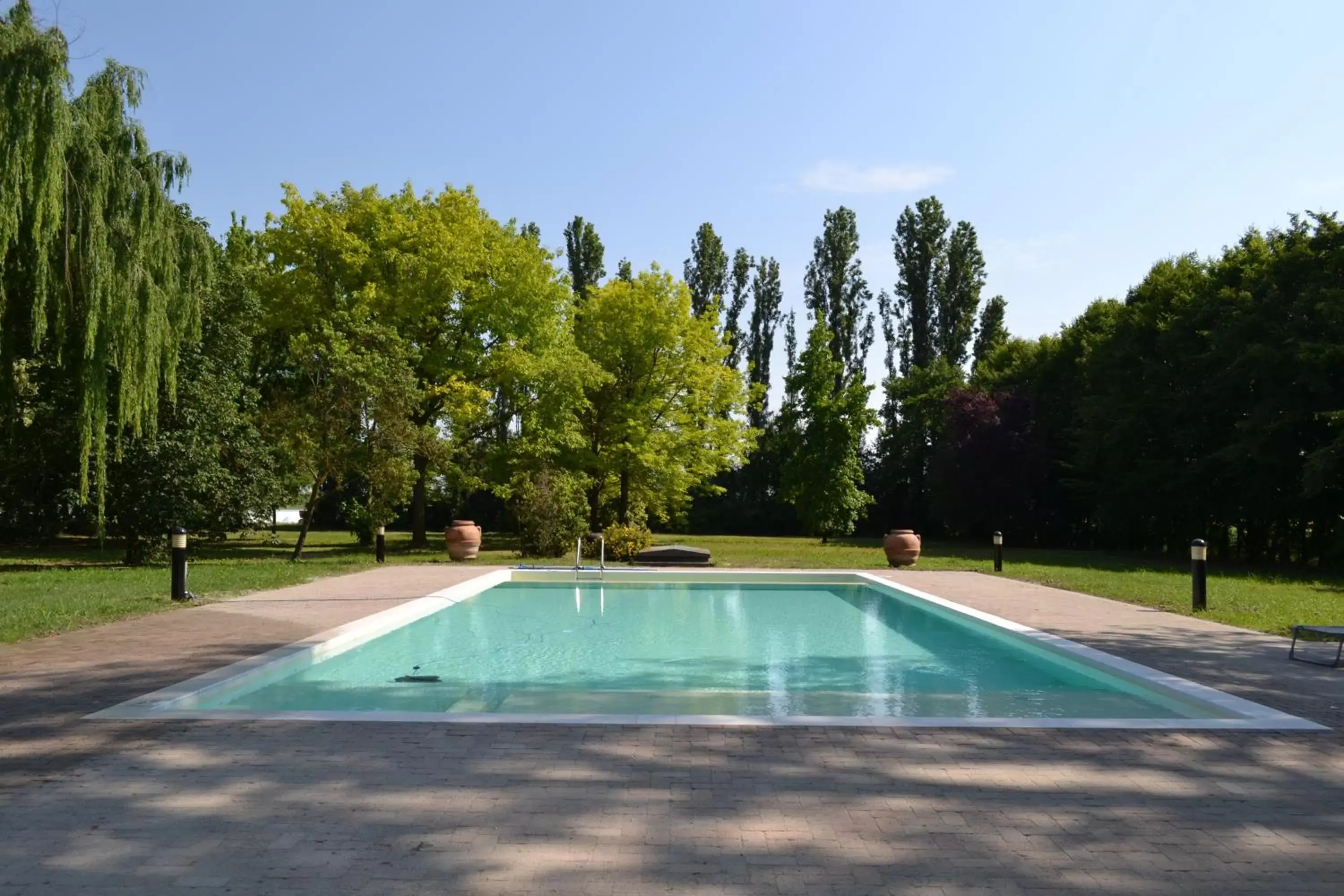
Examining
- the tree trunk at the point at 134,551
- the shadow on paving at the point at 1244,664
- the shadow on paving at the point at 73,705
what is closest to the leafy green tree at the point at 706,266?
the tree trunk at the point at 134,551

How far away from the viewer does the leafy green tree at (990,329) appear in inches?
1794

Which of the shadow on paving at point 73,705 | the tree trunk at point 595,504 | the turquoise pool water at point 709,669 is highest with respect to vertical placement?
the tree trunk at point 595,504

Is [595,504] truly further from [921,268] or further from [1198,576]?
[921,268]

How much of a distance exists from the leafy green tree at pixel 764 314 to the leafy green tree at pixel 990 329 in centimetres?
1016

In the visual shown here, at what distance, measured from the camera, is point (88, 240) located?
12.0 m

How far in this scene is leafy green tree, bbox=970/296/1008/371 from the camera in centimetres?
4556

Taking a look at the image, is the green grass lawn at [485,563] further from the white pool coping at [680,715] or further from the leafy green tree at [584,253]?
the leafy green tree at [584,253]

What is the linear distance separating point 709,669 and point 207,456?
44.4 ft

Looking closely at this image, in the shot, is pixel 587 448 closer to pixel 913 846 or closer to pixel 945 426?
pixel 945 426

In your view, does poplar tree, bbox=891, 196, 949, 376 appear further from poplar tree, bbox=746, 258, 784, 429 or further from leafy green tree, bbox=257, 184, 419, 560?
leafy green tree, bbox=257, 184, 419, 560

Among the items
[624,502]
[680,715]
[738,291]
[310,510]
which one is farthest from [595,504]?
[738,291]

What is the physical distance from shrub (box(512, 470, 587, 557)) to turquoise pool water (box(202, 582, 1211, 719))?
7.89 meters

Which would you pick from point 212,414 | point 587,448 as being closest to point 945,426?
point 587,448

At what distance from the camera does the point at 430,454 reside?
866 inches
